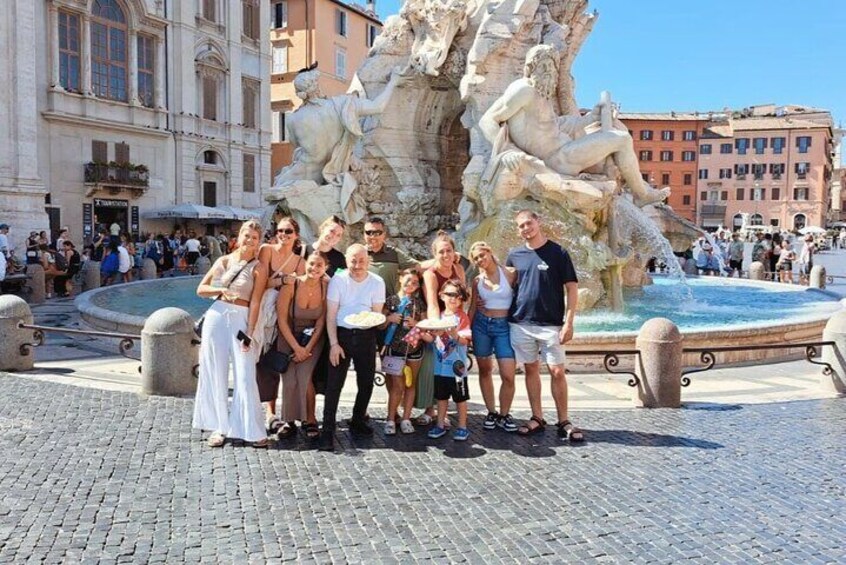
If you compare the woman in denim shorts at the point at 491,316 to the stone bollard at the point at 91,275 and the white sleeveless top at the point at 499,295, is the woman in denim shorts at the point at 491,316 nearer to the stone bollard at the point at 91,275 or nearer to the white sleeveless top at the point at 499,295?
the white sleeveless top at the point at 499,295

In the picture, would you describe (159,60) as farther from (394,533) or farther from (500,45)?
(394,533)

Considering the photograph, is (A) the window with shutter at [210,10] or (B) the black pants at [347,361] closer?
(B) the black pants at [347,361]

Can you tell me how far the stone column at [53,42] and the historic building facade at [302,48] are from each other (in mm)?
17582

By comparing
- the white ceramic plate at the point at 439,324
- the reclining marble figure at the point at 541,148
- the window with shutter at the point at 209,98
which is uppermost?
the window with shutter at the point at 209,98

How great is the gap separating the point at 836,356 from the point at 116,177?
99.3 feet

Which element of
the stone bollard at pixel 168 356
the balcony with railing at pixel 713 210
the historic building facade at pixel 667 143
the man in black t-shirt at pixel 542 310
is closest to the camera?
the man in black t-shirt at pixel 542 310

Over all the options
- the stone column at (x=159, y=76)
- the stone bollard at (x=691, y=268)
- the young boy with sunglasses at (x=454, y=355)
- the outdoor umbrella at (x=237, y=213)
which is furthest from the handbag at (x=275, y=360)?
the stone column at (x=159, y=76)

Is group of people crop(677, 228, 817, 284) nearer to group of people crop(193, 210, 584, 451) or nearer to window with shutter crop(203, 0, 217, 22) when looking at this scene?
group of people crop(193, 210, 584, 451)

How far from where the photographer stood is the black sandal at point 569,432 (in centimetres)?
567

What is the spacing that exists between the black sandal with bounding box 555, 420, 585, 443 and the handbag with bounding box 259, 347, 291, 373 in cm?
200

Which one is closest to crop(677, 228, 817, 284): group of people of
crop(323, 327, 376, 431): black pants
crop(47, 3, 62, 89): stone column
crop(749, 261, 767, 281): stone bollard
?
crop(749, 261, 767, 281): stone bollard

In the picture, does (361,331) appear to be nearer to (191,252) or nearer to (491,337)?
(491,337)

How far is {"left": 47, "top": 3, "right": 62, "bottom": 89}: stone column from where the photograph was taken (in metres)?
30.1

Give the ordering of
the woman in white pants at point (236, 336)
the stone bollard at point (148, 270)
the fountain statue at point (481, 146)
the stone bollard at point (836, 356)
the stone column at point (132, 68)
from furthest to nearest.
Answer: the stone column at point (132, 68) < the stone bollard at point (148, 270) < the fountain statue at point (481, 146) < the stone bollard at point (836, 356) < the woman in white pants at point (236, 336)
